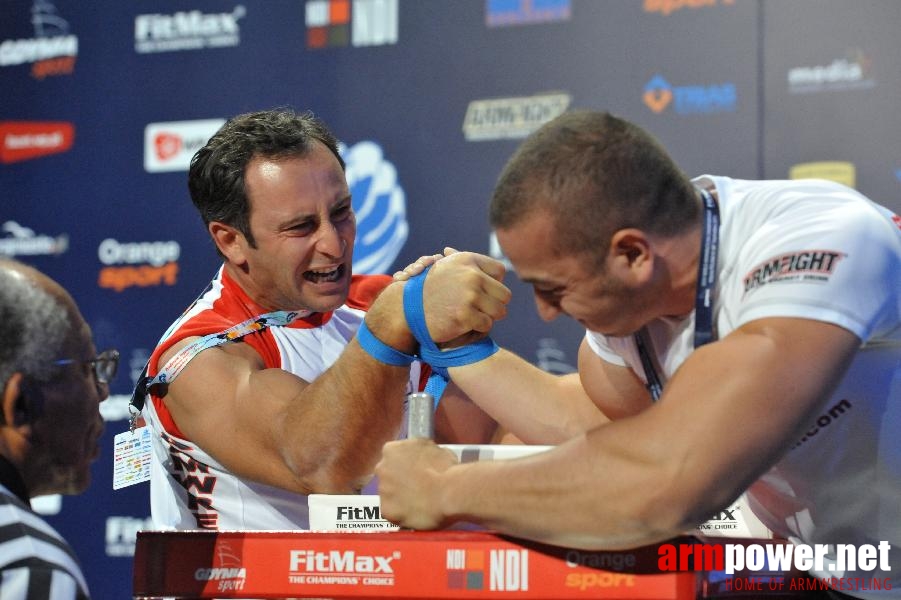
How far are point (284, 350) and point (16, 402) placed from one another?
883 millimetres

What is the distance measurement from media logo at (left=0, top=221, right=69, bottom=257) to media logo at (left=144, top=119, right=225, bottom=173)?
533 mm

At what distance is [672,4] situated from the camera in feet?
12.5

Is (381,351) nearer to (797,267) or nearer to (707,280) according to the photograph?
(707,280)

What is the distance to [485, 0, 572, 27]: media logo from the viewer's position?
13.0 ft

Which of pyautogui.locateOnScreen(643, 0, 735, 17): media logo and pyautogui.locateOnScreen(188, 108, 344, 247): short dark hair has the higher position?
pyautogui.locateOnScreen(643, 0, 735, 17): media logo

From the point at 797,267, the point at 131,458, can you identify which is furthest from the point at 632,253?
the point at 131,458

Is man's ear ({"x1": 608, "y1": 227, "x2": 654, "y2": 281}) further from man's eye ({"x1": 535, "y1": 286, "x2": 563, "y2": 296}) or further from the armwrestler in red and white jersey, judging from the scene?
the armwrestler in red and white jersey

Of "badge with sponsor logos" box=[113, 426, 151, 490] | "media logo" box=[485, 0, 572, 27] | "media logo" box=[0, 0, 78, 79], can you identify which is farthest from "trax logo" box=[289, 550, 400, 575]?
"media logo" box=[0, 0, 78, 79]

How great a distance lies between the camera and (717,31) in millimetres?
3742

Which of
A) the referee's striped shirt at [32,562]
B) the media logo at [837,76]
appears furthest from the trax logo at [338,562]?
the media logo at [837,76]

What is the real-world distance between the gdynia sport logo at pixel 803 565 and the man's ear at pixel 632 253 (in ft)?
1.20

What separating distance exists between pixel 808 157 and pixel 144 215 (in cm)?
273

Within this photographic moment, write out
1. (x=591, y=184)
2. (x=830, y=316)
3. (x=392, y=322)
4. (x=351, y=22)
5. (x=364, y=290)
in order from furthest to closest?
1. (x=351, y=22)
2. (x=364, y=290)
3. (x=392, y=322)
4. (x=591, y=184)
5. (x=830, y=316)

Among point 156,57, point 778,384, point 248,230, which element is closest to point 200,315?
point 248,230
